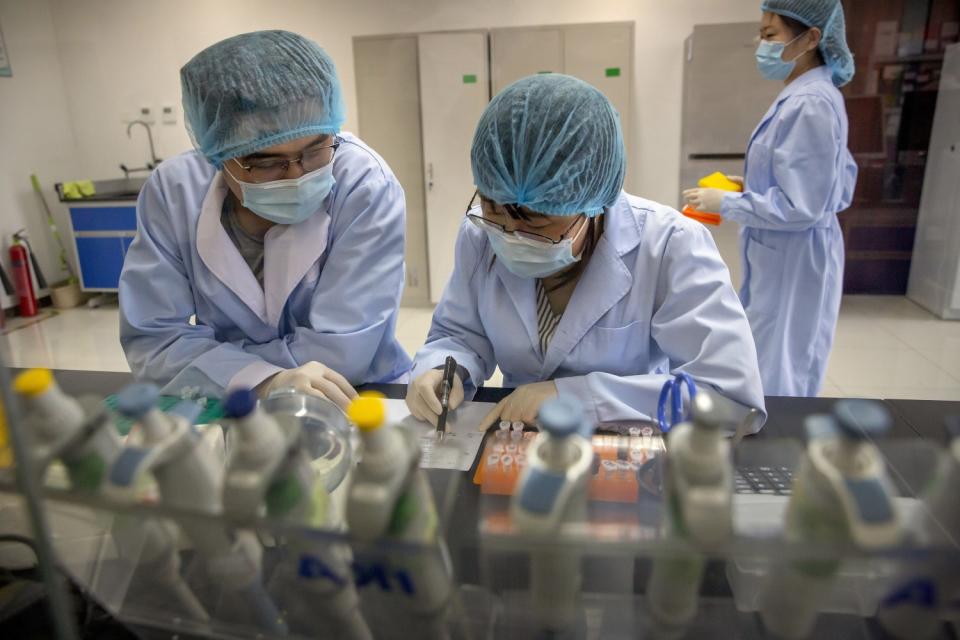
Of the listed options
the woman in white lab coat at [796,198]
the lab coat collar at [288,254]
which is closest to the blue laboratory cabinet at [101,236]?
the lab coat collar at [288,254]

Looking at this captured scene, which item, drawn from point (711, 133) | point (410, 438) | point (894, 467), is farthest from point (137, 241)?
point (711, 133)

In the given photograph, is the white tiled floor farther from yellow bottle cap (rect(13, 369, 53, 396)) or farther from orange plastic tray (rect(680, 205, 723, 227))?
yellow bottle cap (rect(13, 369, 53, 396))

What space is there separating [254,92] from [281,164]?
15cm

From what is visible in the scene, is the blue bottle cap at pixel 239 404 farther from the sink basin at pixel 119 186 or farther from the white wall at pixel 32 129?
the sink basin at pixel 119 186

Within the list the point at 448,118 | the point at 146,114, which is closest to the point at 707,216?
the point at 448,118

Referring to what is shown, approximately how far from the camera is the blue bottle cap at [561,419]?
473mm

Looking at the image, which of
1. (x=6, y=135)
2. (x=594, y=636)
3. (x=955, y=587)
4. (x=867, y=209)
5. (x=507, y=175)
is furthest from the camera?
(x=867, y=209)

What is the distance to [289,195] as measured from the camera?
4.17ft

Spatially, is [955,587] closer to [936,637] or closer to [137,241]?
[936,637]

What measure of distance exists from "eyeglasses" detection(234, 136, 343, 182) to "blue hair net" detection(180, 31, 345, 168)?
0.12ft

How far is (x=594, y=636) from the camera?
0.58 metres

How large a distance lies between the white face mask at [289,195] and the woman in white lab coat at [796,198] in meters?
1.50

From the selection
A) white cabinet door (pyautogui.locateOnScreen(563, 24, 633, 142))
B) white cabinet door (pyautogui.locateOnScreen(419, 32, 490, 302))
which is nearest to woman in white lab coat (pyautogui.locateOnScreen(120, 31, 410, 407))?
white cabinet door (pyautogui.locateOnScreen(419, 32, 490, 302))

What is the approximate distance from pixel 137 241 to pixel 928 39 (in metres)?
4.42
